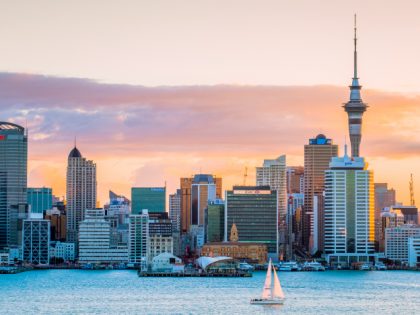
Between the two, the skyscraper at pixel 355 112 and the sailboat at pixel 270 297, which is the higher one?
the skyscraper at pixel 355 112

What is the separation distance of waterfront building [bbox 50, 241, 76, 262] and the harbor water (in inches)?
1418

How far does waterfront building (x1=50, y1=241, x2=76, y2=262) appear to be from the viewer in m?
181

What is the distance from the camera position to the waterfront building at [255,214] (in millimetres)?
170375

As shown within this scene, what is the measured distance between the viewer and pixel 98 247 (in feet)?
563

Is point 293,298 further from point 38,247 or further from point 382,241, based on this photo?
point 382,241

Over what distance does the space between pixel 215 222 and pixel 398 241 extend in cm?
2561

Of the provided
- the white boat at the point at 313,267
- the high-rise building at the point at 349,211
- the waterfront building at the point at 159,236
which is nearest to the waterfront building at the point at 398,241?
the high-rise building at the point at 349,211

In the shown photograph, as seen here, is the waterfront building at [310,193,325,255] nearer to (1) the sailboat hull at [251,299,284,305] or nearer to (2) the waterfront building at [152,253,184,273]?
(2) the waterfront building at [152,253,184,273]

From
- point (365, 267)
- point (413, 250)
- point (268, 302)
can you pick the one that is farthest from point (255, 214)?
point (268, 302)

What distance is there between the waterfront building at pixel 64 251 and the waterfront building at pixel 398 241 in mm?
43199

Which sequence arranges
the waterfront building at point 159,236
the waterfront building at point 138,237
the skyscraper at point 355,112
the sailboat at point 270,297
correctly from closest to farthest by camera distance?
the sailboat at point 270,297 < the waterfront building at point 159,236 < the waterfront building at point 138,237 < the skyscraper at point 355,112

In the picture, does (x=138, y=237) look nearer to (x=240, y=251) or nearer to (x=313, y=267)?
(x=240, y=251)

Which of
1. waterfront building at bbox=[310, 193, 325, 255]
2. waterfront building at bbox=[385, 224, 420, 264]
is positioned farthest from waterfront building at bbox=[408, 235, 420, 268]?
waterfront building at bbox=[310, 193, 325, 255]

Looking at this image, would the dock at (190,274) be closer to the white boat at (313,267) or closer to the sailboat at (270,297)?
the white boat at (313,267)
